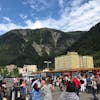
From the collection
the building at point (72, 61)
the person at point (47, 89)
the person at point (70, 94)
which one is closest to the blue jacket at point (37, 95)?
the person at point (47, 89)

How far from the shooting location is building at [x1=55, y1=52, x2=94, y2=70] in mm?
169125

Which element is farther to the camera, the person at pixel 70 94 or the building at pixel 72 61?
the building at pixel 72 61

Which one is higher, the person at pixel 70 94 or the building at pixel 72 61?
the building at pixel 72 61

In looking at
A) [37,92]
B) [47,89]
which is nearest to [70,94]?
[47,89]

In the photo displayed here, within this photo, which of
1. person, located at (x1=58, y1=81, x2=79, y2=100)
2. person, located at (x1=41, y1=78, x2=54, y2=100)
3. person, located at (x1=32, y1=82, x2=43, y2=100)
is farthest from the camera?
person, located at (x1=32, y1=82, x2=43, y2=100)

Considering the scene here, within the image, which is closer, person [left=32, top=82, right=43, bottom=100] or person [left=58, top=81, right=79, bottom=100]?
person [left=58, top=81, right=79, bottom=100]

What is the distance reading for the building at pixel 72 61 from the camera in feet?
555

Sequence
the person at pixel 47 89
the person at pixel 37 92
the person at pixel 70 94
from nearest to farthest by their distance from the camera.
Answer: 1. the person at pixel 70 94
2. the person at pixel 47 89
3. the person at pixel 37 92

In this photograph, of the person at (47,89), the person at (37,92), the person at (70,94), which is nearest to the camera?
the person at (70,94)

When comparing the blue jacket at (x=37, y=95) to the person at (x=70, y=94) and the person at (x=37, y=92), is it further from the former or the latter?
the person at (x=70, y=94)

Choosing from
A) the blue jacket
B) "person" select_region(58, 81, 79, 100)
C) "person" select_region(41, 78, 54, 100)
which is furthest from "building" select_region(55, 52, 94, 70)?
"person" select_region(58, 81, 79, 100)

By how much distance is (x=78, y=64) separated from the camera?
173 m

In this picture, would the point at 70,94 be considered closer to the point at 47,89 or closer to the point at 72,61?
the point at 47,89

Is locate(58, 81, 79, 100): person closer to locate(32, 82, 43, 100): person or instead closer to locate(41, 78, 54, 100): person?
locate(41, 78, 54, 100): person
